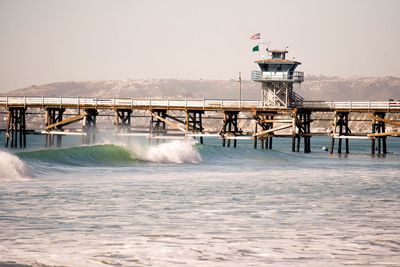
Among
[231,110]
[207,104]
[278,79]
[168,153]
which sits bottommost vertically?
[168,153]

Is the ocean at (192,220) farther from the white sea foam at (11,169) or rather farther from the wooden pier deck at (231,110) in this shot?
the wooden pier deck at (231,110)

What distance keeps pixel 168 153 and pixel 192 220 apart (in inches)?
1122

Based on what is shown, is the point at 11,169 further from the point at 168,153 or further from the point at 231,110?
the point at 231,110

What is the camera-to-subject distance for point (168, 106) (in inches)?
2581

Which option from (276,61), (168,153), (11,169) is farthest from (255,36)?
(11,169)

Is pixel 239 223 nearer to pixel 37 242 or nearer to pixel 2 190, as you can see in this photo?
pixel 37 242

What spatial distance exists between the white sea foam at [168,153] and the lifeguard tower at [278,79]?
67.5 ft

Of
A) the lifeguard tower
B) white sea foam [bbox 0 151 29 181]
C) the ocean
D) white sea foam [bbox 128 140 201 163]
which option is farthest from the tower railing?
white sea foam [bbox 0 151 29 181]

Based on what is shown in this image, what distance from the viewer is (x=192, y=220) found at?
54.2ft

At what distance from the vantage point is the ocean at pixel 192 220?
41.5ft

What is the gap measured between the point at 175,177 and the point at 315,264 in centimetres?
1787

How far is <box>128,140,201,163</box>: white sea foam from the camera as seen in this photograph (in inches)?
1750

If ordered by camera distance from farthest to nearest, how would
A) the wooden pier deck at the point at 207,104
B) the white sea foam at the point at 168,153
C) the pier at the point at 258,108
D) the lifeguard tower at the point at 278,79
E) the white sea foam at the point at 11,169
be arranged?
the lifeguard tower at the point at 278,79 < the pier at the point at 258,108 < the wooden pier deck at the point at 207,104 < the white sea foam at the point at 168,153 < the white sea foam at the point at 11,169

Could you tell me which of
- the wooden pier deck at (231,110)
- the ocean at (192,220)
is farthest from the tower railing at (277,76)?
the ocean at (192,220)
